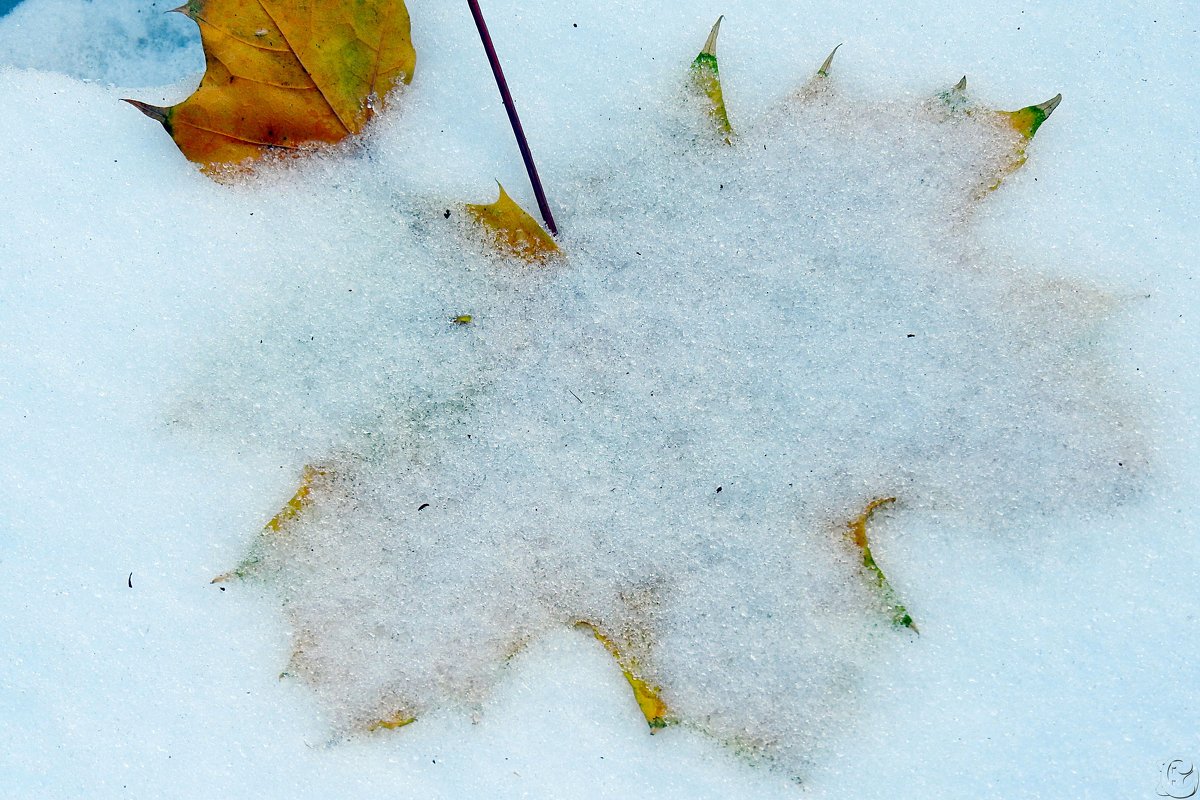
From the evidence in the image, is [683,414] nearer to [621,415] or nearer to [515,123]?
[621,415]

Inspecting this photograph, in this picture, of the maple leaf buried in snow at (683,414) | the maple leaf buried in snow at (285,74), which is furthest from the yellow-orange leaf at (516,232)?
the maple leaf buried in snow at (285,74)

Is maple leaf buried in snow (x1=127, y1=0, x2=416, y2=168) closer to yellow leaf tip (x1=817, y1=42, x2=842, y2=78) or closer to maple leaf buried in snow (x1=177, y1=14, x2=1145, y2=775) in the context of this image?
maple leaf buried in snow (x1=177, y1=14, x2=1145, y2=775)

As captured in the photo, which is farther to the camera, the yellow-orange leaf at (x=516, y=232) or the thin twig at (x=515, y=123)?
the yellow-orange leaf at (x=516, y=232)

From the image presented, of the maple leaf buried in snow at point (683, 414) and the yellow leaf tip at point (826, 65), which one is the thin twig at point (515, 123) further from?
the yellow leaf tip at point (826, 65)

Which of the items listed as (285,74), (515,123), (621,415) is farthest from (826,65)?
(285,74)

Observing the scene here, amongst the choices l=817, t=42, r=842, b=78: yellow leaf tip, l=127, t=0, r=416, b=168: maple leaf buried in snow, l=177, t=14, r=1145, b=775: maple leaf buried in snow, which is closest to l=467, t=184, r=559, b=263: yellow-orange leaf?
l=177, t=14, r=1145, b=775: maple leaf buried in snow

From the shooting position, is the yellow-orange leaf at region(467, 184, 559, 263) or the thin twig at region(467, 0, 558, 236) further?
the yellow-orange leaf at region(467, 184, 559, 263)
